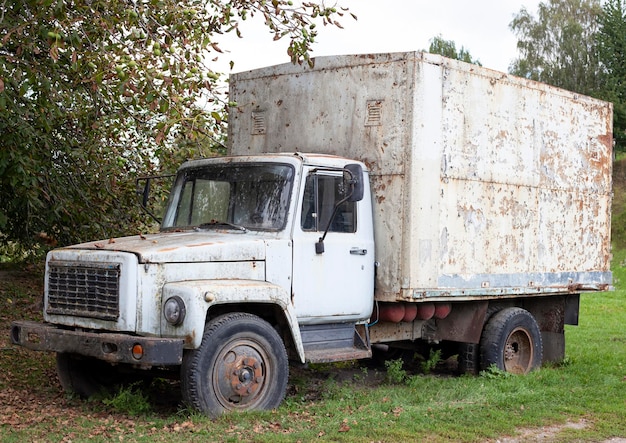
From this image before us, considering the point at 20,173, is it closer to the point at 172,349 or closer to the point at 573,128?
the point at 172,349

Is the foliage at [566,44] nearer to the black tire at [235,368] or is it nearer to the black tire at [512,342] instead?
the black tire at [512,342]

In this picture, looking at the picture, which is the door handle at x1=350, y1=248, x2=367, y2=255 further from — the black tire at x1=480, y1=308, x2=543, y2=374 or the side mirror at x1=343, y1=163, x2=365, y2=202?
the black tire at x1=480, y1=308, x2=543, y2=374

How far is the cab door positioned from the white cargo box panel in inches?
10.1

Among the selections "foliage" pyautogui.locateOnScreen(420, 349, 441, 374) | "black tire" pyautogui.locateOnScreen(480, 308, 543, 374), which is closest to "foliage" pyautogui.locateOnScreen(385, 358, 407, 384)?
"foliage" pyautogui.locateOnScreen(420, 349, 441, 374)

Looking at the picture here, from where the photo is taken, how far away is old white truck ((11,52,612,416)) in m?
7.79

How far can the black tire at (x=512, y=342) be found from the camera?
10.5m

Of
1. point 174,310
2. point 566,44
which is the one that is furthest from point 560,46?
point 174,310

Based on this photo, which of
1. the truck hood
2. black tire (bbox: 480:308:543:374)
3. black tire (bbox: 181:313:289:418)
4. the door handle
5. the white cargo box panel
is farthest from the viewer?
black tire (bbox: 480:308:543:374)

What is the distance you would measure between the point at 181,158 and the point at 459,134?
4.78 m

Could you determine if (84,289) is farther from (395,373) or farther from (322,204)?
(395,373)

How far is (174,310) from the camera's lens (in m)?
7.53

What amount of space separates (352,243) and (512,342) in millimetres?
3062

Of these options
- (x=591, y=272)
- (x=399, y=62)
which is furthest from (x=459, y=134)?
(x=591, y=272)

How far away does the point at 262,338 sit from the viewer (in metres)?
8.04
